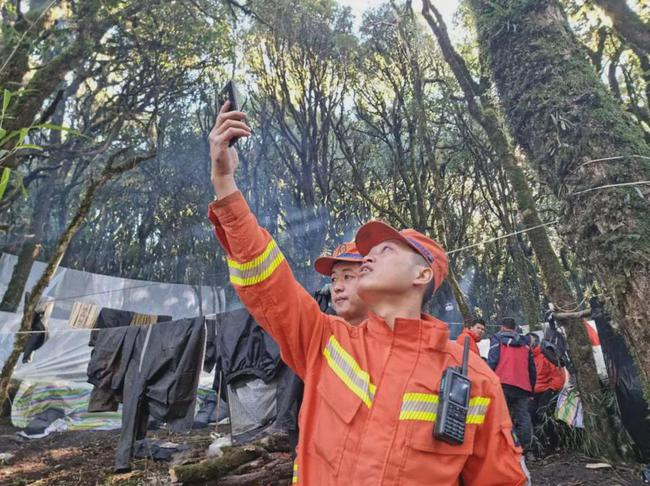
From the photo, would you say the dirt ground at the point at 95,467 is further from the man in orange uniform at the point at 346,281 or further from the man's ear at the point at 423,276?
the man's ear at the point at 423,276

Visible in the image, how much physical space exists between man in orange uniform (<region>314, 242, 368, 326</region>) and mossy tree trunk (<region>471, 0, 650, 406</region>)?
1.44m

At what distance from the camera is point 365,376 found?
1593 millimetres

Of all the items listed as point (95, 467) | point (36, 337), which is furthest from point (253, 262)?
point (36, 337)

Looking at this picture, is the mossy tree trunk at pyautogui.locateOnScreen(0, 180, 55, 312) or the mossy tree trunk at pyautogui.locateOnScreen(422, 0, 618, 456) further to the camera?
the mossy tree trunk at pyautogui.locateOnScreen(0, 180, 55, 312)

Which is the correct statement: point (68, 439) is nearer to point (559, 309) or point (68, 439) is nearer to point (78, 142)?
point (78, 142)

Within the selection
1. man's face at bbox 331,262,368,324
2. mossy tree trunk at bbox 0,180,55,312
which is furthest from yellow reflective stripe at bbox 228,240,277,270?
mossy tree trunk at bbox 0,180,55,312

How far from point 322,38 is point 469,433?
43.0ft

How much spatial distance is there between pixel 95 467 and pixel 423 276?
6541mm

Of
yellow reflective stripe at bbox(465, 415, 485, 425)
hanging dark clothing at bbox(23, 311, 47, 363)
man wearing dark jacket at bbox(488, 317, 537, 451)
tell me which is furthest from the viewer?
hanging dark clothing at bbox(23, 311, 47, 363)

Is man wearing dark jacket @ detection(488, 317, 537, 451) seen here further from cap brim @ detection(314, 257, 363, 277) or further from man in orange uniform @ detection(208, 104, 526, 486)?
man in orange uniform @ detection(208, 104, 526, 486)

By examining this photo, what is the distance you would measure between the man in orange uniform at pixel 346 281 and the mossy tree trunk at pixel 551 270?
2823 mm

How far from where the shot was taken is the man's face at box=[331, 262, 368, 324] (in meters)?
2.79

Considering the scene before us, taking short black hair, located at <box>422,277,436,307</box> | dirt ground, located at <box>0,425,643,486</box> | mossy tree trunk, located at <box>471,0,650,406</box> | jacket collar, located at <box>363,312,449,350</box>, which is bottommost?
dirt ground, located at <box>0,425,643,486</box>

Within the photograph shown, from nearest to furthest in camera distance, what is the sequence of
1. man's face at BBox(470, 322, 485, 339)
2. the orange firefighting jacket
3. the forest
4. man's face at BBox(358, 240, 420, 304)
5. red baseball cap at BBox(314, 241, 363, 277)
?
1. the orange firefighting jacket
2. man's face at BBox(358, 240, 420, 304)
3. red baseball cap at BBox(314, 241, 363, 277)
4. the forest
5. man's face at BBox(470, 322, 485, 339)
